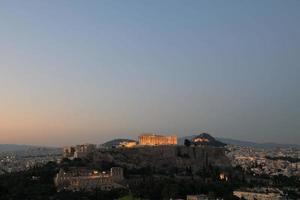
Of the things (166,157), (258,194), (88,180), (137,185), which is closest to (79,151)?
(166,157)

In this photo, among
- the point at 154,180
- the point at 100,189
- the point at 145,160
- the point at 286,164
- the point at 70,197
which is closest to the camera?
the point at 70,197

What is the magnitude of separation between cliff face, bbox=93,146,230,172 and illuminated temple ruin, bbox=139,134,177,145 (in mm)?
5886

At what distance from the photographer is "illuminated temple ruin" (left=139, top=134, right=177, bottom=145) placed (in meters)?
71.5

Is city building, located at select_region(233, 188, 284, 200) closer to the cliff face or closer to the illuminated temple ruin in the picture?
the cliff face

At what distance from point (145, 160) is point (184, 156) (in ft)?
18.6

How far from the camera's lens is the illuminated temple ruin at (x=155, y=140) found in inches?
2815

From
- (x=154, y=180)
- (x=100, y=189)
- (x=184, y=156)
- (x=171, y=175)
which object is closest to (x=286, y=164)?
(x=184, y=156)

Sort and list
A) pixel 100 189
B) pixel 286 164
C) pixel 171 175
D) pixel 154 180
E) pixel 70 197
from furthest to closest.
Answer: pixel 286 164
pixel 171 175
pixel 154 180
pixel 100 189
pixel 70 197

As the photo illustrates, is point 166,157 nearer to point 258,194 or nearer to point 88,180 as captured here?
point 88,180

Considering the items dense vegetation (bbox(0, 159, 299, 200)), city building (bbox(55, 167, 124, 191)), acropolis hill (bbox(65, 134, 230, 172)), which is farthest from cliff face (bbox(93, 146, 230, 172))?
city building (bbox(55, 167, 124, 191))

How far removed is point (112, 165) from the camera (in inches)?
2175

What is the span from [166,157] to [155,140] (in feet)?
30.8

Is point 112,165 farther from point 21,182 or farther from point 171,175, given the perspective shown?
point 21,182

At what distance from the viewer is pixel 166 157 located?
206 feet
